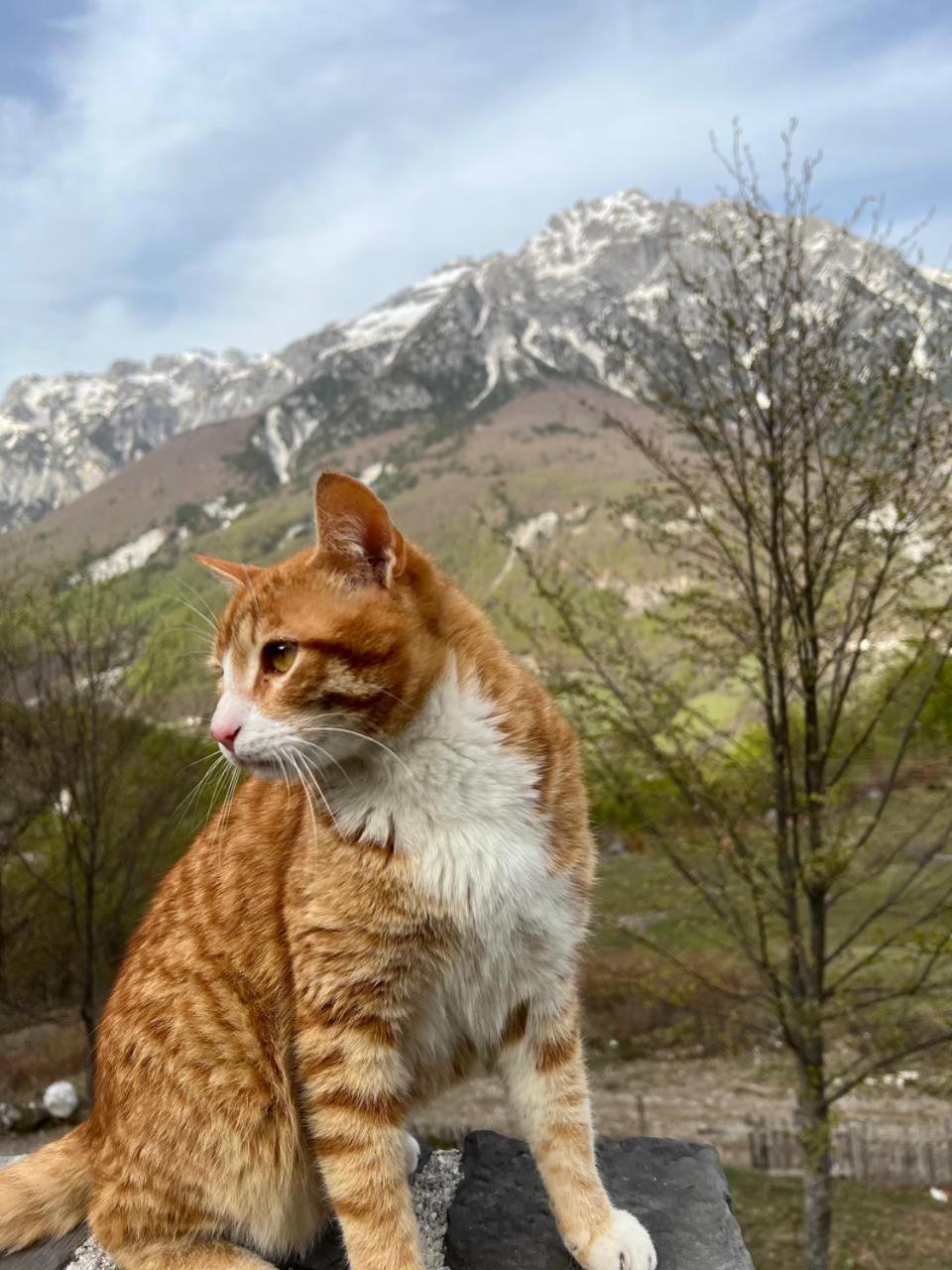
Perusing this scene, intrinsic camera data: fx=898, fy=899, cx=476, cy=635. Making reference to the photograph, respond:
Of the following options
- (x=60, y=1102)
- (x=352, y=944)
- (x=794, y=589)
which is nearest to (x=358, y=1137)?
(x=352, y=944)

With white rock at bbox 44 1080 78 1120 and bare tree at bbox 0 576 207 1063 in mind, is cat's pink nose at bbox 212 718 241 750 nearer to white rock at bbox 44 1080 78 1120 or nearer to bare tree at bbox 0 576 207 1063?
bare tree at bbox 0 576 207 1063

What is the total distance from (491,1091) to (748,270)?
17055mm

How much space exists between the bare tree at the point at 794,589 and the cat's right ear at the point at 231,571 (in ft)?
17.1

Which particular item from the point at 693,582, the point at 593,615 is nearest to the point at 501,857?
the point at 593,615

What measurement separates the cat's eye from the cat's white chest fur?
0.41 m

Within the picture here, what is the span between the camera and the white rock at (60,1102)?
16734 mm

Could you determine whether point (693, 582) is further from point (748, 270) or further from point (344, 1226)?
point (344, 1226)

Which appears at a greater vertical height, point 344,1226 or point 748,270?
point 748,270

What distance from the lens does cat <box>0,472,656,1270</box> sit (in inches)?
103

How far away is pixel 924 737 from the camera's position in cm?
953

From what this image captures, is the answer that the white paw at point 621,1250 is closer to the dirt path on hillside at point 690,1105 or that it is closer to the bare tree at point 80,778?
the bare tree at point 80,778

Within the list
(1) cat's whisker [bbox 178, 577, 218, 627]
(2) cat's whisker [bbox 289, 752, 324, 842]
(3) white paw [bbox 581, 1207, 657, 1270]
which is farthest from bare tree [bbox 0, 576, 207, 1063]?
(3) white paw [bbox 581, 1207, 657, 1270]

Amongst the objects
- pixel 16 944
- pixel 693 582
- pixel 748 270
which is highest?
pixel 748 270

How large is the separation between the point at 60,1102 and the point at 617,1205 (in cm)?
1704
